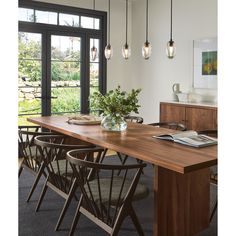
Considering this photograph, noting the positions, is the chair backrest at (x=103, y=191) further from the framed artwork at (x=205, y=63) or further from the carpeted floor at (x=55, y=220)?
the framed artwork at (x=205, y=63)

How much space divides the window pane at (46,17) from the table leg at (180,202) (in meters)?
4.23

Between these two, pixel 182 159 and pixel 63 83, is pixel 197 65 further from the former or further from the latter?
pixel 182 159

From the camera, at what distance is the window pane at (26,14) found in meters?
5.61

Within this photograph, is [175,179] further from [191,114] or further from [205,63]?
[205,63]

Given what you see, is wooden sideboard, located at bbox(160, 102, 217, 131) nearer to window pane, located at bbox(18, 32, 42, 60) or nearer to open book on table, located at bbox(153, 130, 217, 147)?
open book on table, located at bbox(153, 130, 217, 147)

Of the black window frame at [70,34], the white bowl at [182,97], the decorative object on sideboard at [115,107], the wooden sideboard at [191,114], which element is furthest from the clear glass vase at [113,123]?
the black window frame at [70,34]

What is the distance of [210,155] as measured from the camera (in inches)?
94.9

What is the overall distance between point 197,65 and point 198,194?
10.9 ft

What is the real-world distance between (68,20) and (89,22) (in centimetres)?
45

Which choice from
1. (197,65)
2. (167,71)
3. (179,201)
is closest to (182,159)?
(179,201)

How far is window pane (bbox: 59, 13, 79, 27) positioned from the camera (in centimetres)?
605

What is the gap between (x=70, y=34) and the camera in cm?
617
